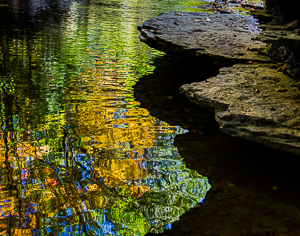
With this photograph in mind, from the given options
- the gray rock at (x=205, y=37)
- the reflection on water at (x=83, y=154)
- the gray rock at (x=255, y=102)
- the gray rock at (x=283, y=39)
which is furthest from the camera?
the gray rock at (x=205, y=37)

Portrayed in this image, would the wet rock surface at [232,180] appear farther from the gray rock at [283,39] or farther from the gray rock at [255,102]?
the gray rock at [283,39]

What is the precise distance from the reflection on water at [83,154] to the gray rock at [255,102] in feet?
1.66

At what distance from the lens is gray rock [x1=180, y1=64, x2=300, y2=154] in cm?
232

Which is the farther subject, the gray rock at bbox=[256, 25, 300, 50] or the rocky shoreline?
the gray rock at bbox=[256, 25, 300, 50]

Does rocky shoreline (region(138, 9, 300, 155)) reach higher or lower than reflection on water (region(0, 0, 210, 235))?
higher

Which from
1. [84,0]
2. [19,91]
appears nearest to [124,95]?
[19,91]

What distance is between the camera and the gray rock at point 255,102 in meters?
2.32

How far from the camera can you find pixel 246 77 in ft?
11.1

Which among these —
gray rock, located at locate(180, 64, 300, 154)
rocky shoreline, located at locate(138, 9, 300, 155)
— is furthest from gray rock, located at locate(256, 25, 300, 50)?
gray rock, located at locate(180, 64, 300, 154)

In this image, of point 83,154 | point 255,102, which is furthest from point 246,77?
point 83,154

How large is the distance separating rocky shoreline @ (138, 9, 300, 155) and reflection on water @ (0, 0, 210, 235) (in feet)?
1.77

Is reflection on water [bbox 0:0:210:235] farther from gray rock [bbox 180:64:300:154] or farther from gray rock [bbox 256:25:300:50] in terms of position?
gray rock [bbox 256:25:300:50]

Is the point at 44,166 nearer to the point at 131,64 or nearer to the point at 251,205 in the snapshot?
the point at 251,205

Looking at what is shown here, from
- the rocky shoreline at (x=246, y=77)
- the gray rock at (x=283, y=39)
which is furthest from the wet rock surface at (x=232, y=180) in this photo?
the gray rock at (x=283, y=39)
